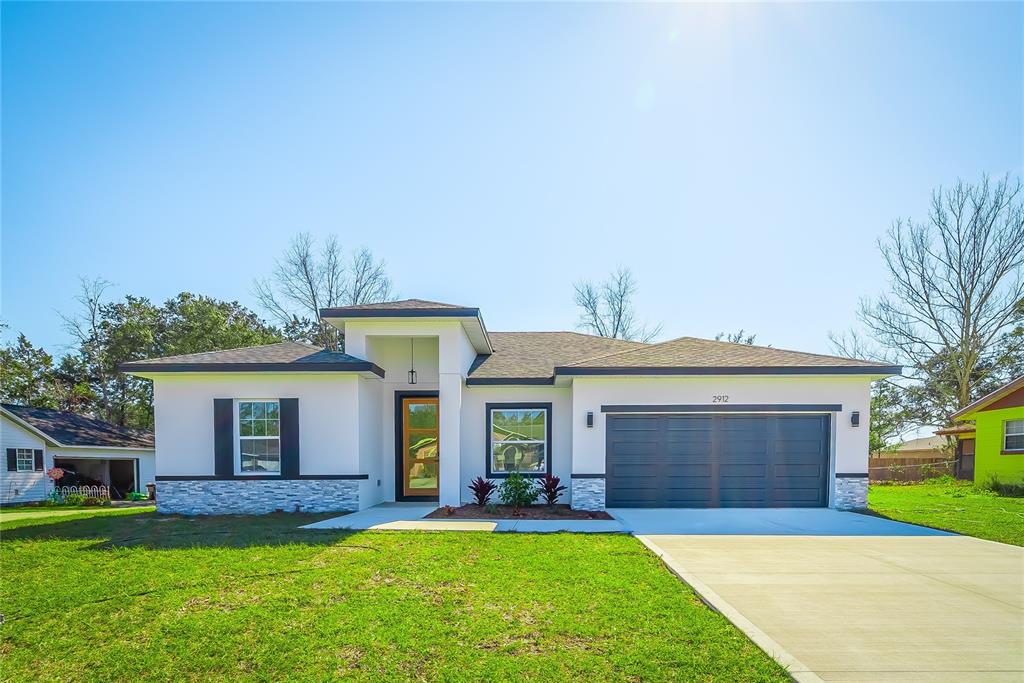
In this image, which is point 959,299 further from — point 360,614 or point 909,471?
point 360,614

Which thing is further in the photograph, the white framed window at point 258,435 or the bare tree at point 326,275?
the bare tree at point 326,275

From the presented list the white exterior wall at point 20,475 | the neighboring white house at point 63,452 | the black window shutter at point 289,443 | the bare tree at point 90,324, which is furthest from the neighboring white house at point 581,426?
the bare tree at point 90,324

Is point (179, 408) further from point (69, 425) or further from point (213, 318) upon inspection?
point (213, 318)

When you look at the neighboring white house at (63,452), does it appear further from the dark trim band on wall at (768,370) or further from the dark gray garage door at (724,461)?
the dark trim band on wall at (768,370)

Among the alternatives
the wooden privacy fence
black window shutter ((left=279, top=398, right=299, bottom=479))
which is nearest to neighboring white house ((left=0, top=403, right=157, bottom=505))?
black window shutter ((left=279, top=398, right=299, bottom=479))

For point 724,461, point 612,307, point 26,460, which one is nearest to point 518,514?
point 724,461

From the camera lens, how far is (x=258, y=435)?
34.8 ft

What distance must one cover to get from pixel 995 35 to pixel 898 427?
21.2 m

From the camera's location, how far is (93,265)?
27.7m

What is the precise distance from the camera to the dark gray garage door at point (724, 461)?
34.8 feet

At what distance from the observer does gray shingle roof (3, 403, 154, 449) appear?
766 inches

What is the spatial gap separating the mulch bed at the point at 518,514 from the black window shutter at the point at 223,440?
170 inches

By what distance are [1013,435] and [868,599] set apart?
17.6m

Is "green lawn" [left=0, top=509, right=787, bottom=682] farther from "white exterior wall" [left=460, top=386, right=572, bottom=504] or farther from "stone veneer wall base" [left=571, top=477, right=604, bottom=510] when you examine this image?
"white exterior wall" [left=460, top=386, right=572, bottom=504]
